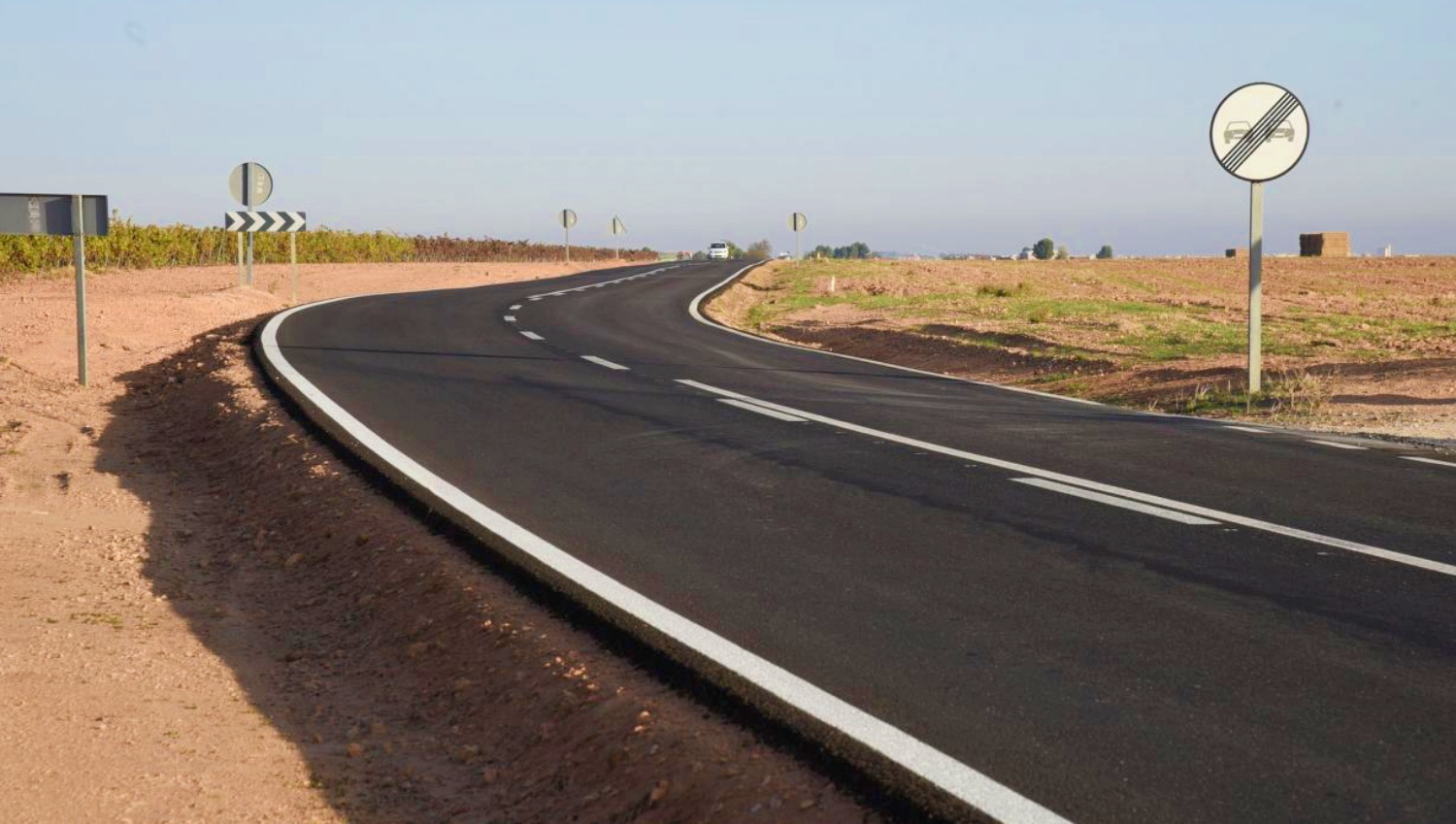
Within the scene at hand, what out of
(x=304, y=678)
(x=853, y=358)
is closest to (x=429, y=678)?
(x=304, y=678)

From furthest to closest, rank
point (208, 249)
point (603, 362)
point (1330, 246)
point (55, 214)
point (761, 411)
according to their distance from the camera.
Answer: point (1330, 246) → point (208, 249) → point (603, 362) → point (55, 214) → point (761, 411)

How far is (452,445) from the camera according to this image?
977 cm

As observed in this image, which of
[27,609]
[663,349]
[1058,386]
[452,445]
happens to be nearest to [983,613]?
[27,609]

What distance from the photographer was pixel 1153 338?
72.6 feet

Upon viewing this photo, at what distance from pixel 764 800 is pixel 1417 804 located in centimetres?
168

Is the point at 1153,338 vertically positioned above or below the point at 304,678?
above

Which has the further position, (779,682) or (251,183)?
(251,183)

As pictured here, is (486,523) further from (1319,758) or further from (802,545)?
(1319,758)

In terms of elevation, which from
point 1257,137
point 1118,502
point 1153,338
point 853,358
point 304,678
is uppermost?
point 1257,137

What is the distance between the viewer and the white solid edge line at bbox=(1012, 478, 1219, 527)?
698 cm

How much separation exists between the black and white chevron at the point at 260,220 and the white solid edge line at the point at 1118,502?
22855 mm

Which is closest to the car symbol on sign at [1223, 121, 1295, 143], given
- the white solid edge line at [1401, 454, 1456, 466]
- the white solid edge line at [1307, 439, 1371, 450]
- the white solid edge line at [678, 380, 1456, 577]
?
the white solid edge line at [1307, 439, 1371, 450]

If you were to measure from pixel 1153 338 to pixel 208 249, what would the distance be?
37822 millimetres

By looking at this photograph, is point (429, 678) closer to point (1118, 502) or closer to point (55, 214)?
point (1118, 502)
